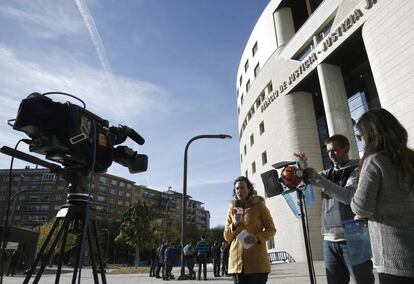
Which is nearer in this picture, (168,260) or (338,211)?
(338,211)

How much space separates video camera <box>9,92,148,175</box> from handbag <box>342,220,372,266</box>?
86.9 inches

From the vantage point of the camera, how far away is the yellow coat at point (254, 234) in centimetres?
310

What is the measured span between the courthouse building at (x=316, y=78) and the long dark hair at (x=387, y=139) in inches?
525

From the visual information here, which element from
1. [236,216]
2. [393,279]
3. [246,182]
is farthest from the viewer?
[246,182]

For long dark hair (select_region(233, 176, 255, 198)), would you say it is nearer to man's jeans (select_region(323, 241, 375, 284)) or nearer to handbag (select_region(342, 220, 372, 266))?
man's jeans (select_region(323, 241, 375, 284))

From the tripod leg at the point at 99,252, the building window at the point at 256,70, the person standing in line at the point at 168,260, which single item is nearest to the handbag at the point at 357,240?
the tripod leg at the point at 99,252

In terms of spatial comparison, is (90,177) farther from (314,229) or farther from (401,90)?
(314,229)

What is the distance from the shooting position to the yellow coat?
3.10 m

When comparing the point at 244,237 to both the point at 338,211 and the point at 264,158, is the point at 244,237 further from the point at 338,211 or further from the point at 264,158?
the point at 264,158

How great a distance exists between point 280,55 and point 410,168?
2437 cm

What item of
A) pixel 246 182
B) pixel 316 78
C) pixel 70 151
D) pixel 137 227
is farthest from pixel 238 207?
pixel 137 227

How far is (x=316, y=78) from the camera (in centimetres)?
2178

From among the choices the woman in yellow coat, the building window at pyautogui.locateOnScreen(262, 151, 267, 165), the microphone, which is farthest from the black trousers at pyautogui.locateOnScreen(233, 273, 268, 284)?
the building window at pyautogui.locateOnScreen(262, 151, 267, 165)

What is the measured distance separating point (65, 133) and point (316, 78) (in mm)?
22081
